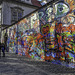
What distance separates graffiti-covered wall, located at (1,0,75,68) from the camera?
570cm

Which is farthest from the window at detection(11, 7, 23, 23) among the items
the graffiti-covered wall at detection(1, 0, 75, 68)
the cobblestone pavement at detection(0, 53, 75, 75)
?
the cobblestone pavement at detection(0, 53, 75, 75)

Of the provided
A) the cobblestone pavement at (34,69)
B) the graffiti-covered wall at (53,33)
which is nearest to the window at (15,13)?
the graffiti-covered wall at (53,33)

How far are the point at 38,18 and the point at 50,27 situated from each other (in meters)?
1.77

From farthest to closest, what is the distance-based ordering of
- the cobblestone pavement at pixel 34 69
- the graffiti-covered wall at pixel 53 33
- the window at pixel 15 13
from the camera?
the window at pixel 15 13 → the graffiti-covered wall at pixel 53 33 → the cobblestone pavement at pixel 34 69

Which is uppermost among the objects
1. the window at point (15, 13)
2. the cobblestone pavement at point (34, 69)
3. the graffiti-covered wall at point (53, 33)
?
the window at point (15, 13)

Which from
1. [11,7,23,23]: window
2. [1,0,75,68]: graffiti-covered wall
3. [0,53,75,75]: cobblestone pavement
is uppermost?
[11,7,23,23]: window

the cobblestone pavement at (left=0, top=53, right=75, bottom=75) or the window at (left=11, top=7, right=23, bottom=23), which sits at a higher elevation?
the window at (left=11, top=7, right=23, bottom=23)

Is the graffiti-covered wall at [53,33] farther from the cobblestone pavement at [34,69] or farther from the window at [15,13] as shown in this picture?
the window at [15,13]

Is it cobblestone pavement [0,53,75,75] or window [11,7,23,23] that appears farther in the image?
window [11,7,23,23]

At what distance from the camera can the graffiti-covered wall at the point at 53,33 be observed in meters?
5.70

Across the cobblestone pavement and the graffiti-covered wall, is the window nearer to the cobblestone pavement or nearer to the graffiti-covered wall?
the graffiti-covered wall

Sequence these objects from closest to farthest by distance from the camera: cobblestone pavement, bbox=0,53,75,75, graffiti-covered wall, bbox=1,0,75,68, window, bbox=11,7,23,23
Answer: cobblestone pavement, bbox=0,53,75,75 → graffiti-covered wall, bbox=1,0,75,68 → window, bbox=11,7,23,23

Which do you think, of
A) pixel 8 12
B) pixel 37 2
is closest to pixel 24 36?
pixel 8 12

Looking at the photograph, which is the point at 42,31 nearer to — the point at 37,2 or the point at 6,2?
the point at 6,2
